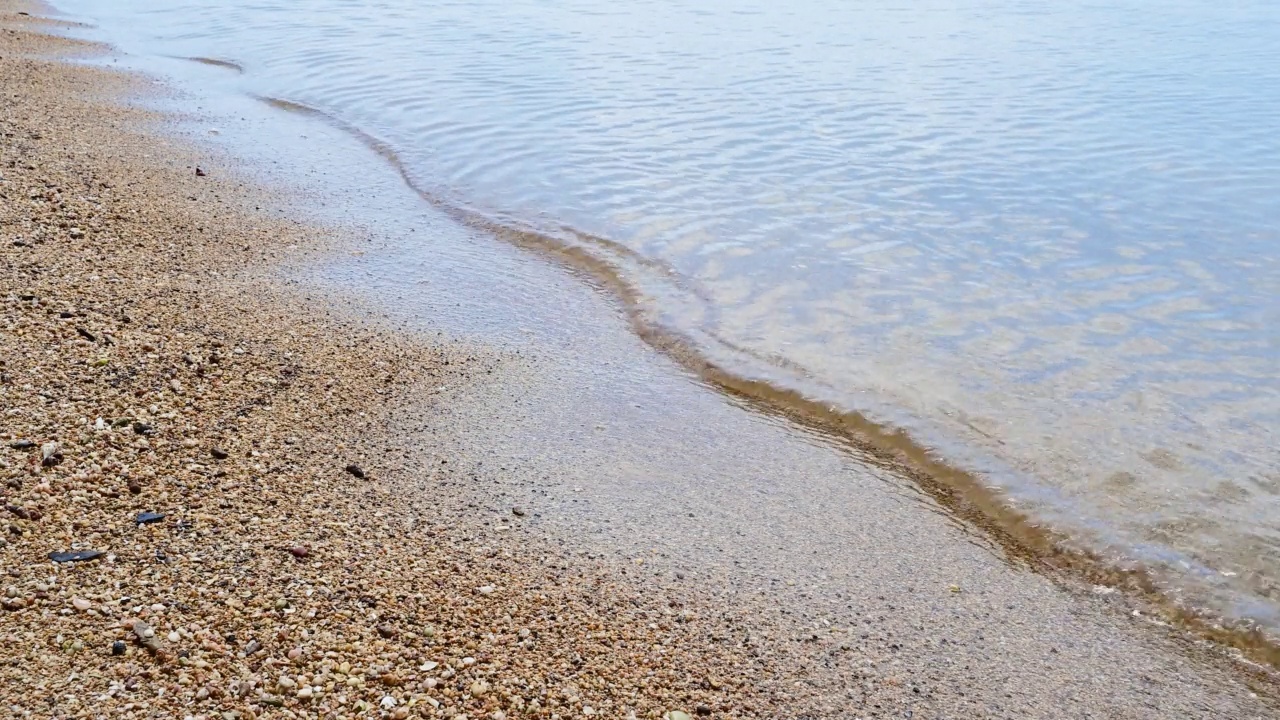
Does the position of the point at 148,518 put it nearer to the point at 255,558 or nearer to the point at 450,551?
the point at 255,558

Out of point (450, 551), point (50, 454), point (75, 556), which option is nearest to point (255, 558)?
point (75, 556)

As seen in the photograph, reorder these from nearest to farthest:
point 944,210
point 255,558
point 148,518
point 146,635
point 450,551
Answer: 1. point 146,635
2. point 255,558
3. point 148,518
4. point 450,551
5. point 944,210

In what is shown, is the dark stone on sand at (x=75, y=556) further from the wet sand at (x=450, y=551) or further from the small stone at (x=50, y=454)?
the small stone at (x=50, y=454)

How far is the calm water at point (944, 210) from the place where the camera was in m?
5.95

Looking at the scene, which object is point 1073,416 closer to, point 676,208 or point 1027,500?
point 1027,500

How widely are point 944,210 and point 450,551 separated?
702cm

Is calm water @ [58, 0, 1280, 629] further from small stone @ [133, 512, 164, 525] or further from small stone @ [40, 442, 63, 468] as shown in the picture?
small stone @ [40, 442, 63, 468]

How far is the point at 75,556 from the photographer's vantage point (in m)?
3.71

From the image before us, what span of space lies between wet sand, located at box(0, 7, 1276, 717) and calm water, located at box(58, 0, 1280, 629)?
975 millimetres

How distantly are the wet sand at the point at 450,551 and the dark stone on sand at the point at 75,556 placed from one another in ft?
0.11

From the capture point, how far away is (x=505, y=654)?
3662mm

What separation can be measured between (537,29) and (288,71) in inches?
248

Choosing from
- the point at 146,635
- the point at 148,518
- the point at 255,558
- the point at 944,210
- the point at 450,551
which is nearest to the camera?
the point at 146,635

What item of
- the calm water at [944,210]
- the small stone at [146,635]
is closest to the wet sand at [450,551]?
the small stone at [146,635]
